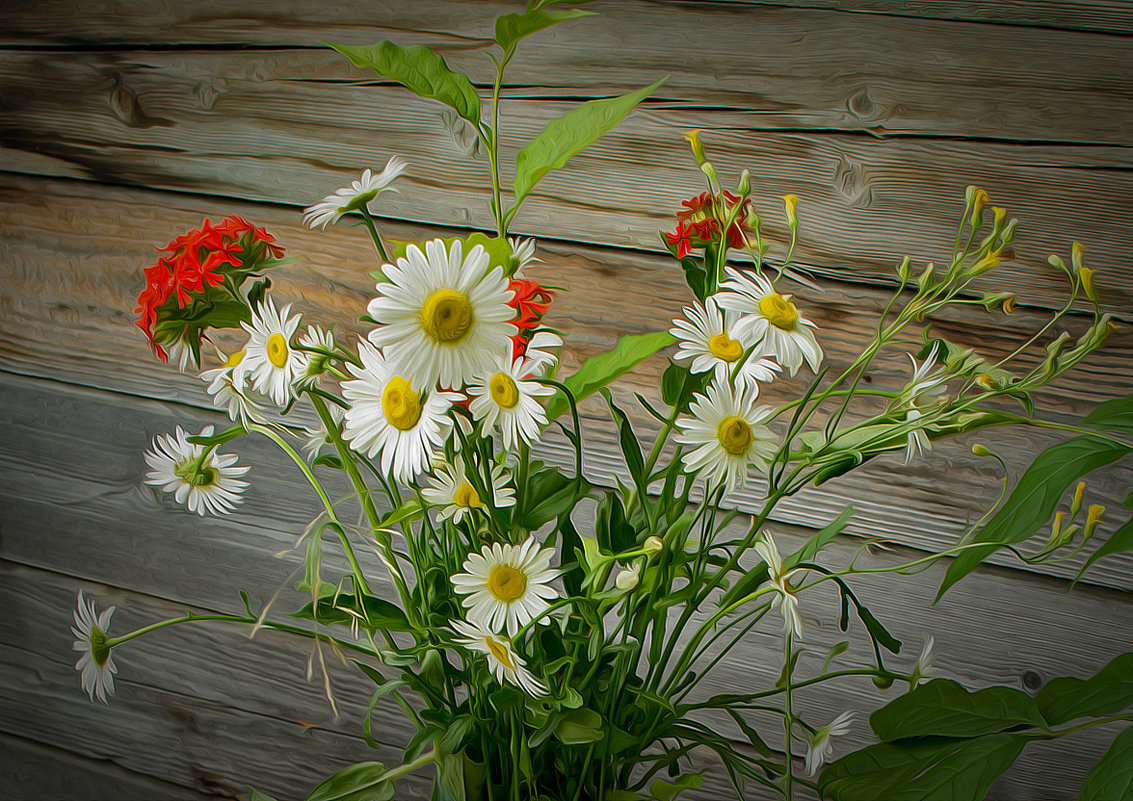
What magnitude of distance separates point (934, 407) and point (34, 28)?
3.14ft

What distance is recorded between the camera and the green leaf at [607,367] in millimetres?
403

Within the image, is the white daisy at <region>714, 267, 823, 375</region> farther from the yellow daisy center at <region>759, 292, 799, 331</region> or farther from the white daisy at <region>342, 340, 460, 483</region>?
the white daisy at <region>342, 340, 460, 483</region>

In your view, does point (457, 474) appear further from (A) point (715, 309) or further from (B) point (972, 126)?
(B) point (972, 126)

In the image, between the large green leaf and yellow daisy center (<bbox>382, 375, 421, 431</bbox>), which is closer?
yellow daisy center (<bbox>382, 375, 421, 431</bbox>)

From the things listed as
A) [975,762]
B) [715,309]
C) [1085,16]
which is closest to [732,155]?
[1085,16]

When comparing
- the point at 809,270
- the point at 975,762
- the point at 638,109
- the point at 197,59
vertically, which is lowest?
the point at 975,762

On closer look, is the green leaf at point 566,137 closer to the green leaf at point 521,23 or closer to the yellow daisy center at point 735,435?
the green leaf at point 521,23

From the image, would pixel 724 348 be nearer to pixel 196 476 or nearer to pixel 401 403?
pixel 401 403

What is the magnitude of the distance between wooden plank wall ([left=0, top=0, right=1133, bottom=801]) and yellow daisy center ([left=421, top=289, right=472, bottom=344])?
0.31 metres

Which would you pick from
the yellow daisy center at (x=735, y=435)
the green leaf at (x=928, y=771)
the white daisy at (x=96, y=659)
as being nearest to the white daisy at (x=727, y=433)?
the yellow daisy center at (x=735, y=435)

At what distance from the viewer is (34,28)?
35.2 inches

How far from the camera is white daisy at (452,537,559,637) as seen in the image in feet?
1.31

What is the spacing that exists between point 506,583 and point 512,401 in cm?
9

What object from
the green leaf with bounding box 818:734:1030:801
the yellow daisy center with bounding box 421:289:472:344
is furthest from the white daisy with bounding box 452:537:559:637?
the green leaf with bounding box 818:734:1030:801
